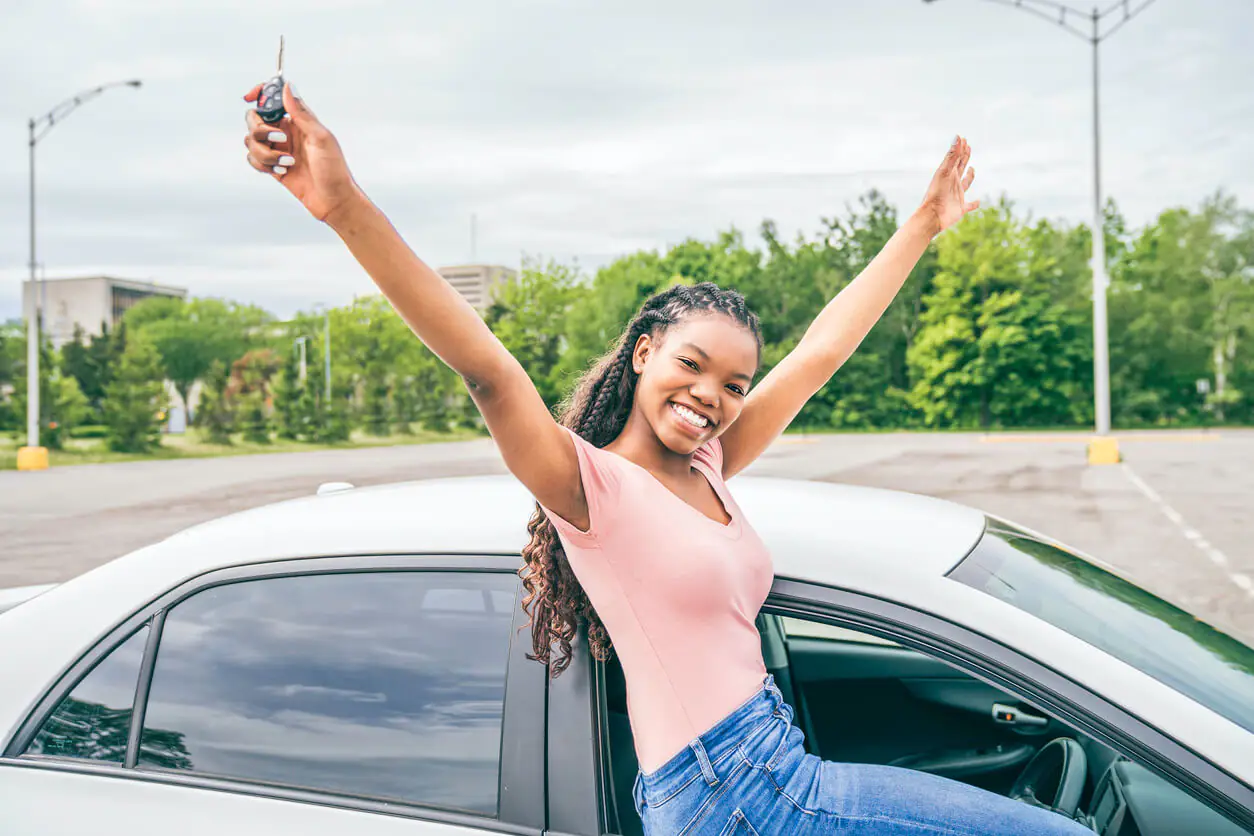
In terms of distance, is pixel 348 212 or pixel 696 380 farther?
pixel 696 380

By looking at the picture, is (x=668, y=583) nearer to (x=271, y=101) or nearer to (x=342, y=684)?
(x=342, y=684)

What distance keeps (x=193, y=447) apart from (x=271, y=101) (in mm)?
39437

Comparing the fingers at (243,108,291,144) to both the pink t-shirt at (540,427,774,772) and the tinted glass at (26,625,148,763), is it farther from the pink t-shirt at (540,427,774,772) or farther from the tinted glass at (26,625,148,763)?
the tinted glass at (26,625,148,763)

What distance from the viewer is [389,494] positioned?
214 centimetres

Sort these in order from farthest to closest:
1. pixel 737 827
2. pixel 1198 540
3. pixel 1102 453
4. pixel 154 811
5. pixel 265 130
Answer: pixel 1102 453 → pixel 1198 540 → pixel 154 811 → pixel 737 827 → pixel 265 130

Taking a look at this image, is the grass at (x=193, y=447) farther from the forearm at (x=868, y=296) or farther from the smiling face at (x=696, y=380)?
the smiling face at (x=696, y=380)

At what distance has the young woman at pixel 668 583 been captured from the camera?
1.36m

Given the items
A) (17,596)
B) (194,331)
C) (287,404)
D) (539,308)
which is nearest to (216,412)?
(287,404)

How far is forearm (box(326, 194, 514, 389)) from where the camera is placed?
131 cm

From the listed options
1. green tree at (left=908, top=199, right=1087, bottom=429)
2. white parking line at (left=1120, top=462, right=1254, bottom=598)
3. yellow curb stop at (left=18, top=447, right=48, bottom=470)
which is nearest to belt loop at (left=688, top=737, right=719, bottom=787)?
white parking line at (left=1120, top=462, right=1254, bottom=598)

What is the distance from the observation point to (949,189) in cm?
229

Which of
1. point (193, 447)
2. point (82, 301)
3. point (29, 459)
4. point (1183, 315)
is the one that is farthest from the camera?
point (82, 301)

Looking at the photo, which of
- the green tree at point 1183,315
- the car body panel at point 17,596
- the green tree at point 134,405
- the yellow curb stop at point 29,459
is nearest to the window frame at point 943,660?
the car body panel at point 17,596

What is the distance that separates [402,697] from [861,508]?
969 mm
